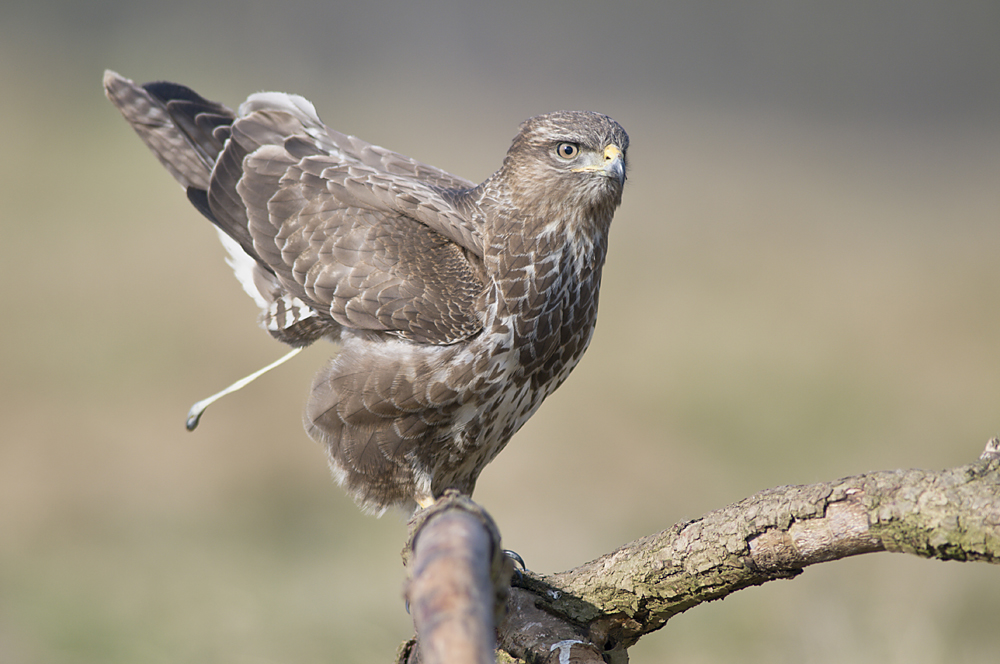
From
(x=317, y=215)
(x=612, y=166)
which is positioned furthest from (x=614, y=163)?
(x=317, y=215)

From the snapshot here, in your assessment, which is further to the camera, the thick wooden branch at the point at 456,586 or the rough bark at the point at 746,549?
the rough bark at the point at 746,549

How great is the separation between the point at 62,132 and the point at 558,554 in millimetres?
9276

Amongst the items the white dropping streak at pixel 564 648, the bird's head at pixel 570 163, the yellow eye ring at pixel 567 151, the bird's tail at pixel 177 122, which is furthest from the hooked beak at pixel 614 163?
the bird's tail at pixel 177 122

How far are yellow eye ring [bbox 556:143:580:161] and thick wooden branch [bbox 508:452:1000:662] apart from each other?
152cm

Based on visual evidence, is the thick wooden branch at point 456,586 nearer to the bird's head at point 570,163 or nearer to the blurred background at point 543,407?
the bird's head at point 570,163

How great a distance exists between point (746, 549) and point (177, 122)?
3419 mm

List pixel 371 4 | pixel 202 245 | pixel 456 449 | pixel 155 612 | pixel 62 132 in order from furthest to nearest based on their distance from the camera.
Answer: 1. pixel 371 4
2. pixel 62 132
3. pixel 202 245
4. pixel 155 612
5. pixel 456 449

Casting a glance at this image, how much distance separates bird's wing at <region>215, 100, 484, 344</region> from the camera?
11.7 feet

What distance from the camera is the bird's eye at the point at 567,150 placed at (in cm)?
350

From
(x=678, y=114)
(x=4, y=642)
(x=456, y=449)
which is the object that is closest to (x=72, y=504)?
(x=4, y=642)

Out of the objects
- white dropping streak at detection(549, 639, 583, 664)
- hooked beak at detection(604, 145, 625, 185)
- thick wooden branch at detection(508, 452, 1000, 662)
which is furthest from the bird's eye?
white dropping streak at detection(549, 639, 583, 664)

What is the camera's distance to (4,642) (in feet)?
18.6

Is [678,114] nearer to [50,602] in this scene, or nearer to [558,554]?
[558,554]

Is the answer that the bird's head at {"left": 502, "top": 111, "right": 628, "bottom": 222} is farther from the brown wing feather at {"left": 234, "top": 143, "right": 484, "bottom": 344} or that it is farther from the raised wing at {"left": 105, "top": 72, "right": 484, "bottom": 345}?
the brown wing feather at {"left": 234, "top": 143, "right": 484, "bottom": 344}
